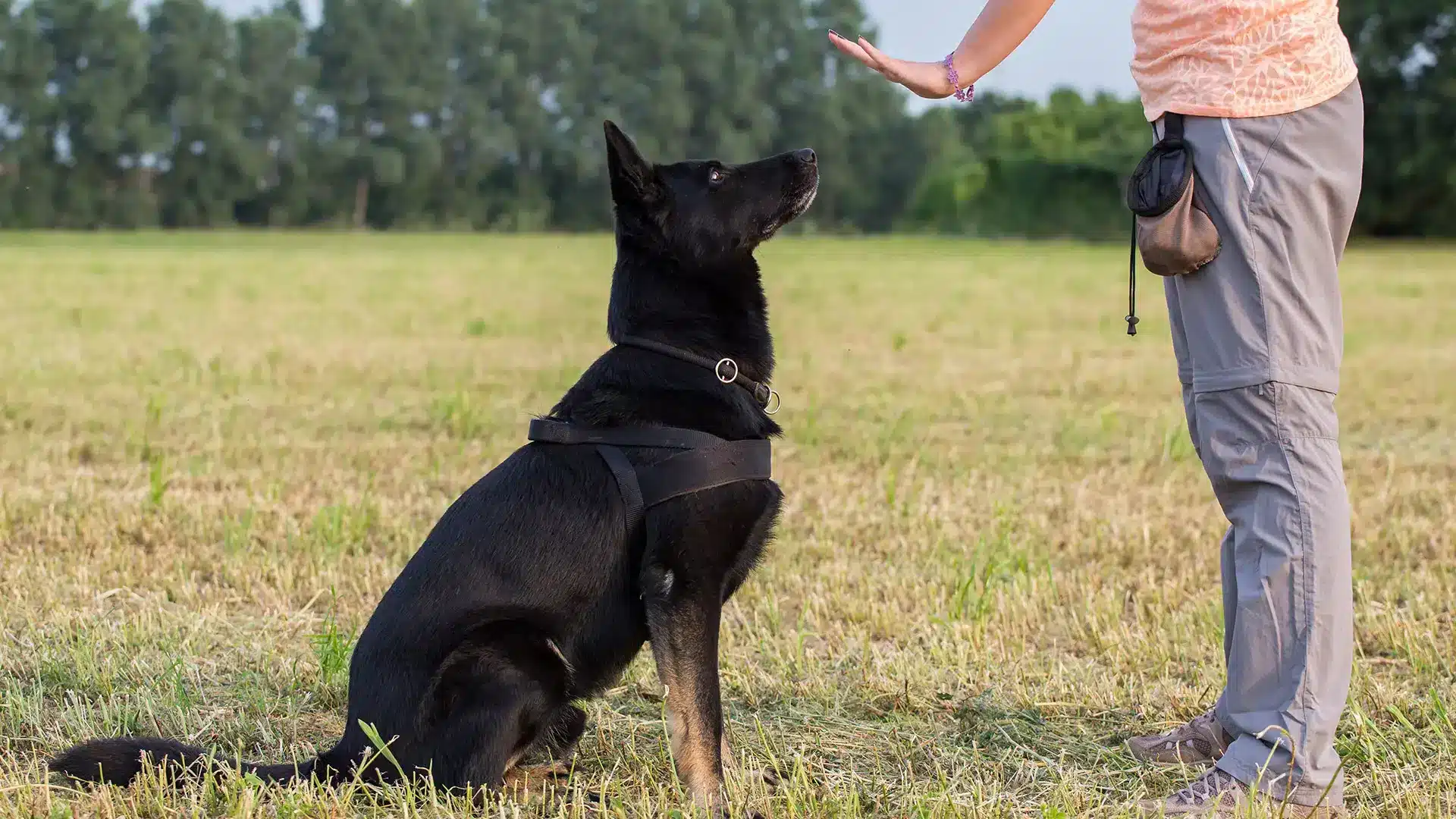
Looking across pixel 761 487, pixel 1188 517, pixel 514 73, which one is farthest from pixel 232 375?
pixel 514 73

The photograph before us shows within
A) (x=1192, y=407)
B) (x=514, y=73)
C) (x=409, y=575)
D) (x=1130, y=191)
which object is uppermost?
(x=514, y=73)

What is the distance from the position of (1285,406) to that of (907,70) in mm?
1250

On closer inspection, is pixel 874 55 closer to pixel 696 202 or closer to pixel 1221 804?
pixel 696 202

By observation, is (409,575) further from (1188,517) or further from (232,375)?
(232,375)

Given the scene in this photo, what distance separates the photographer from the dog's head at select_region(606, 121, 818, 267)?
342cm

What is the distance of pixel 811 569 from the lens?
17.3 feet

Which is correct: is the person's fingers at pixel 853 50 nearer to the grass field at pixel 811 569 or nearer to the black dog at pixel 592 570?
the black dog at pixel 592 570

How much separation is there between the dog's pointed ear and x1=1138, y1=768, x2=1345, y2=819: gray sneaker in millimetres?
1926

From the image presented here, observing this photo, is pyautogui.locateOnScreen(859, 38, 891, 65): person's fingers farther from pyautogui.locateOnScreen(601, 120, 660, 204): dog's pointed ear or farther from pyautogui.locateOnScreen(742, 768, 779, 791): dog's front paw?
pyautogui.locateOnScreen(742, 768, 779, 791): dog's front paw

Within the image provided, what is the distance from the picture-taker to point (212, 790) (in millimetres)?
2971

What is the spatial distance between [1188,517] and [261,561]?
161 inches

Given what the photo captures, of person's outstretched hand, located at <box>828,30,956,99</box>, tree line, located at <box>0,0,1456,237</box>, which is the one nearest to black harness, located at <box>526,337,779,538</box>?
person's outstretched hand, located at <box>828,30,956,99</box>

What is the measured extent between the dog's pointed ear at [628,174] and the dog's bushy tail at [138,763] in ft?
5.23

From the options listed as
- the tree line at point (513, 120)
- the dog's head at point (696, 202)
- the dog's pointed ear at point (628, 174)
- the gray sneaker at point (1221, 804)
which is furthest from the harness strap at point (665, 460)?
the tree line at point (513, 120)
